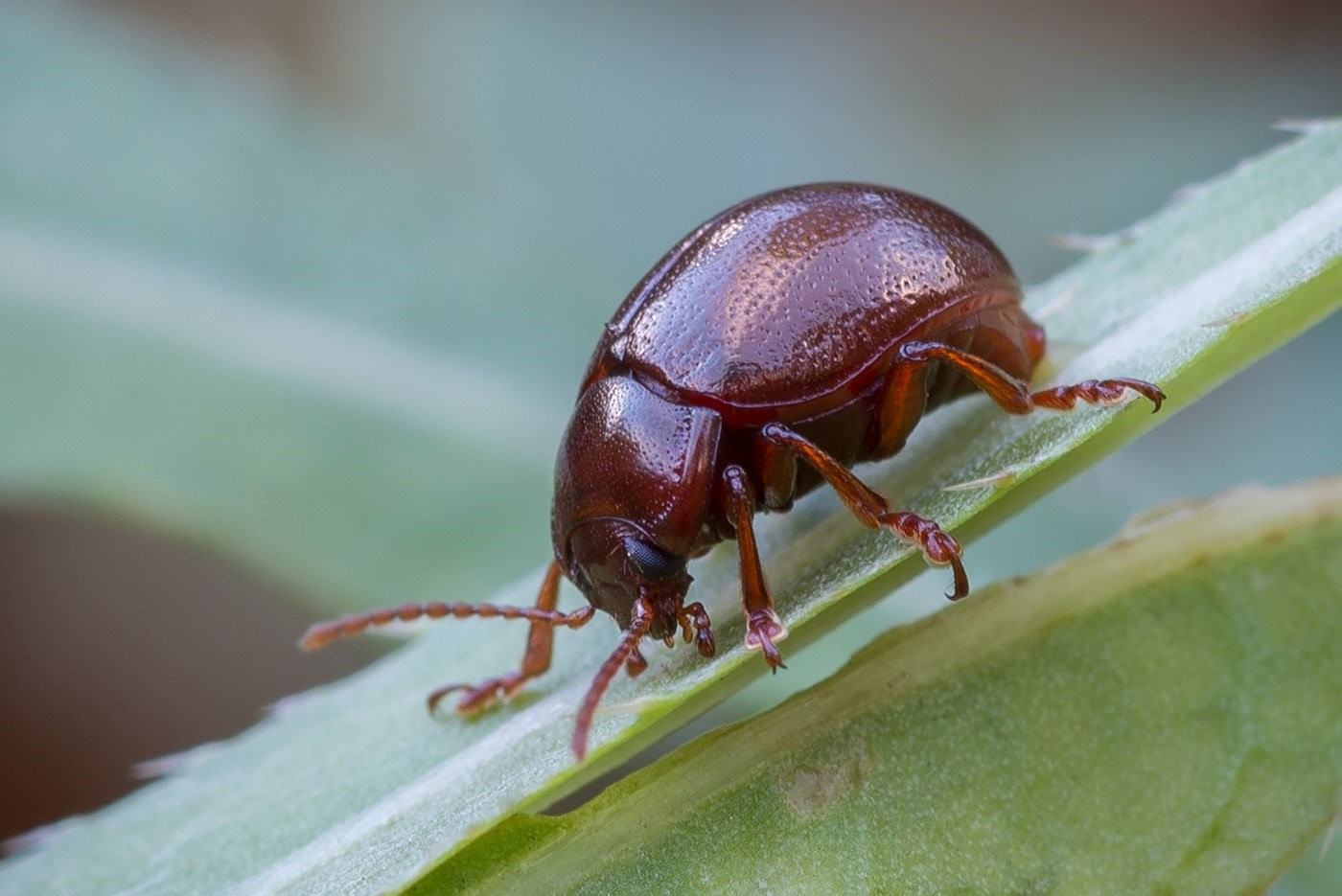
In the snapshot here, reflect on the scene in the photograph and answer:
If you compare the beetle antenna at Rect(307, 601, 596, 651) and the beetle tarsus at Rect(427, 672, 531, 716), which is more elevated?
the beetle antenna at Rect(307, 601, 596, 651)

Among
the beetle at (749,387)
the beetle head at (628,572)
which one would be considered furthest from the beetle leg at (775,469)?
the beetle head at (628,572)

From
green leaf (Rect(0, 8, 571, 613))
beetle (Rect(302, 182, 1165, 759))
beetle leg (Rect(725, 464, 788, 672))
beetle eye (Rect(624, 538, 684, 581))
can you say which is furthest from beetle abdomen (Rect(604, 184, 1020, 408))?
green leaf (Rect(0, 8, 571, 613))

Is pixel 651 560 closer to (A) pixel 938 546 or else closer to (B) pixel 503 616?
(B) pixel 503 616

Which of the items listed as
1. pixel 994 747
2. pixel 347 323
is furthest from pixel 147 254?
pixel 994 747

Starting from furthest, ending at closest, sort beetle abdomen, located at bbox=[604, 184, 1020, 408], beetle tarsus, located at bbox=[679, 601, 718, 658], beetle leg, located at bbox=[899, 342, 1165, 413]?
beetle abdomen, located at bbox=[604, 184, 1020, 408], beetle leg, located at bbox=[899, 342, 1165, 413], beetle tarsus, located at bbox=[679, 601, 718, 658]

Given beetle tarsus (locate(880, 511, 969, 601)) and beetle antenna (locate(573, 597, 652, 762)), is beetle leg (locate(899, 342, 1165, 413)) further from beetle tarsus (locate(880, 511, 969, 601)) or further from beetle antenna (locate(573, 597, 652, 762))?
beetle antenna (locate(573, 597, 652, 762))

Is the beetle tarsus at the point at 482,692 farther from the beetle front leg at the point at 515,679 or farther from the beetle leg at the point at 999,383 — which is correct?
the beetle leg at the point at 999,383

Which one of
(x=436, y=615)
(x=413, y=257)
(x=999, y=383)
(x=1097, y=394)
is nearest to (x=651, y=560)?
(x=436, y=615)
